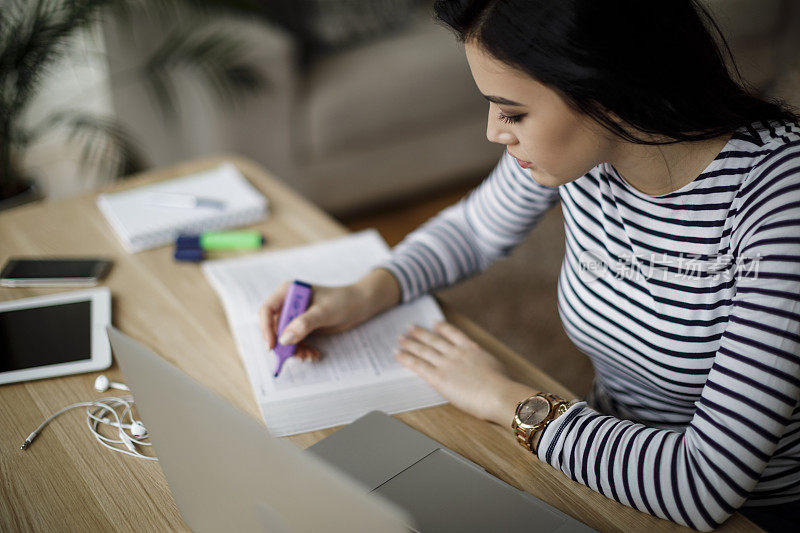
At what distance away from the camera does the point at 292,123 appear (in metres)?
2.37

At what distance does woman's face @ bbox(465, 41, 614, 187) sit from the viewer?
71cm

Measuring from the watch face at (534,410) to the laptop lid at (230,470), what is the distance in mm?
278

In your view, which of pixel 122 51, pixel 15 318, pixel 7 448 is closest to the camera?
pixel 7 448

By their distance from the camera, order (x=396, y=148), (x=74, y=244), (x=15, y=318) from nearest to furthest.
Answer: (x=15, y=318) < (x=74, y=244) < (x=396, y=148)

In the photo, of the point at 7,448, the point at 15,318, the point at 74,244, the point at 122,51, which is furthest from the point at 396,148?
the point at 7,448

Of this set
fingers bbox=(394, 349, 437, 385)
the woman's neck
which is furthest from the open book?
the woman's neck

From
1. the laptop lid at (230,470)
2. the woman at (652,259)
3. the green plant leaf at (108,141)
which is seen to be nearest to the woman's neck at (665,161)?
the woman at (652,259)

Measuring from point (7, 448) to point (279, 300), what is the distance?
358 mm

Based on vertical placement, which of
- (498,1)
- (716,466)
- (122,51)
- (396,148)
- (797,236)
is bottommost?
(396,148)

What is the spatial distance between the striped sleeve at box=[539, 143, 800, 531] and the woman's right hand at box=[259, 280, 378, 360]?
1.10 feet

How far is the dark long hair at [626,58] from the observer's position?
0.67m

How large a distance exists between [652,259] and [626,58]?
25 centimetres

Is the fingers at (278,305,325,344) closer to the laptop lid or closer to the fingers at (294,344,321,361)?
the fingers at (294,344,321,361)

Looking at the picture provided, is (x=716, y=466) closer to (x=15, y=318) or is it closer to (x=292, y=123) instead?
(x=15, y=318)
